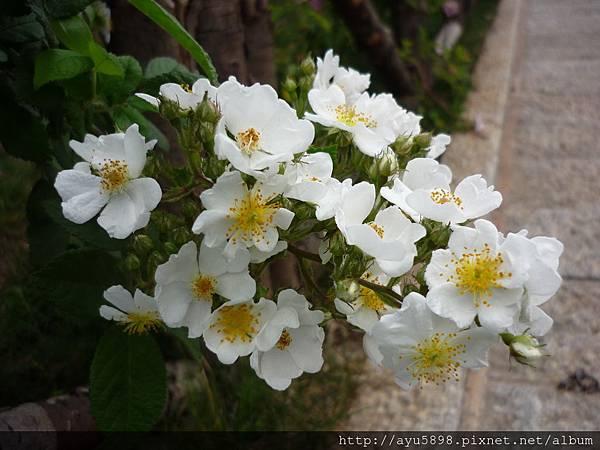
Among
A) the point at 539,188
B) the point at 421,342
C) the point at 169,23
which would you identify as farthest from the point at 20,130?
the point at 539,188

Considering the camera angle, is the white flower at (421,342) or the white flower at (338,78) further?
the white flower at (338,78)

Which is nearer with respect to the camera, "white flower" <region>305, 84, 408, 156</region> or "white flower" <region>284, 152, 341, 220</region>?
"white flower" <region>284, 152, 341, 220</region>

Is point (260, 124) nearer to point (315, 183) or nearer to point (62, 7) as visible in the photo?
point (315, 183)

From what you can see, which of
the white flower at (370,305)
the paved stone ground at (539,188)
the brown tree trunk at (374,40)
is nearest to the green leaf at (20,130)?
the white flower at (370,305)

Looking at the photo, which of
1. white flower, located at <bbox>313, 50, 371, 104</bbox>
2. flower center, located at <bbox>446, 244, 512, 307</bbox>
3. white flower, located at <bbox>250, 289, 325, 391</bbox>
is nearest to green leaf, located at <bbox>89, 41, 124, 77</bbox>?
white flower, located at <bbox>313, 50, 371, 104</bbox>

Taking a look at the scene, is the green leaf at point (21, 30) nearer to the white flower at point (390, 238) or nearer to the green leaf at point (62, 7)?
the green leaf at point (62, 7)

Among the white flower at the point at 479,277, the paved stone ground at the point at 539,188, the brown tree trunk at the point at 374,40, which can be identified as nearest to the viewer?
the white flower at the point at 479,277

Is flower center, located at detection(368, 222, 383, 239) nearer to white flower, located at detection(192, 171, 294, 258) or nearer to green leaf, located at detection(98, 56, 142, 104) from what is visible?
white flower, located at detection(192, 171, 294, 258)
